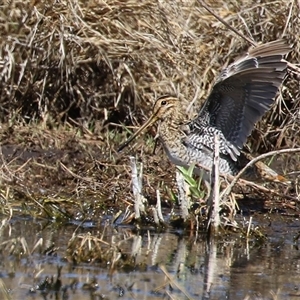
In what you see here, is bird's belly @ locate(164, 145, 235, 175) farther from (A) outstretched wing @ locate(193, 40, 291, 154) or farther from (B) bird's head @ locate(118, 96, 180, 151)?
(B) bird's head @ locate(118, 96, 180, 151)

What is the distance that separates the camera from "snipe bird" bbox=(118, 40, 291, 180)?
21.5ft

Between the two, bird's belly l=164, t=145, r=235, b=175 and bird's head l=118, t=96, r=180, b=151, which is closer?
bird's belly l=164, t=145, r=235, b=175

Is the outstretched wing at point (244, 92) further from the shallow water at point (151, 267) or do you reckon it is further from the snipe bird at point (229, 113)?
the shallow water at point (151, 267)

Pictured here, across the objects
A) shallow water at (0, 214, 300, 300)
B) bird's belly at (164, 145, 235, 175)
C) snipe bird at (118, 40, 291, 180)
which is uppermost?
snipe bird at (118, 40, 291, 180)

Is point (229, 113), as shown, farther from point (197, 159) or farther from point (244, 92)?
point (197, 159)

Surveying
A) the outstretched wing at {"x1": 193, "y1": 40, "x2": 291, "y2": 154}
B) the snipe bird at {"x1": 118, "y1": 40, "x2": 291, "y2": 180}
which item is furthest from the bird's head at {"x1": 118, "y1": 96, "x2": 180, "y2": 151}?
the outstretched wing at {"x1": 193, "y1": 40, "x2": 291, "y2": 154}

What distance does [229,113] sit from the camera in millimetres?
6898

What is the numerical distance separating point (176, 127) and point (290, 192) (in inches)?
37.8

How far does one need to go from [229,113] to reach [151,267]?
1981 mm

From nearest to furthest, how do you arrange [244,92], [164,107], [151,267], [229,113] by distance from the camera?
[151,267]
[244,92]
[229,113]
[164,107]

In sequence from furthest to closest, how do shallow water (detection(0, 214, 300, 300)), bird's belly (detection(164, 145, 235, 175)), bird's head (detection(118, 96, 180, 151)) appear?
bird's head (detection(118, 96, 180, 151))
bird's belly (detection(164, 145, 235, 175))
shallow water (detection(0, 214, 300, 300))

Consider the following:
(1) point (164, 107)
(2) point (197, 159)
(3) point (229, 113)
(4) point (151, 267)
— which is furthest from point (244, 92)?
(4) point (151, 267)

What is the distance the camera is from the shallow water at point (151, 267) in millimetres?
4730

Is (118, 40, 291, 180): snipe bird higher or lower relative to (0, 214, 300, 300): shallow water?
higher
